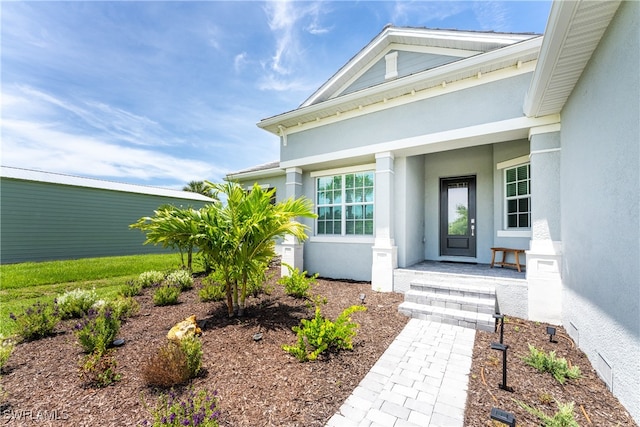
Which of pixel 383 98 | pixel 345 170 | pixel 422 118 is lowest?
pixel 345 170

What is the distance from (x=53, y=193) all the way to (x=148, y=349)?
1288 cm

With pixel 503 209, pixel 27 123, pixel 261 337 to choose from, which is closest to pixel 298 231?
pixel 261 337

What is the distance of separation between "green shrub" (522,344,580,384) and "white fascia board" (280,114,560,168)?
147 inches

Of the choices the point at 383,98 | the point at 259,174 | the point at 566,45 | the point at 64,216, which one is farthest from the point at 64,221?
the point at 566,45

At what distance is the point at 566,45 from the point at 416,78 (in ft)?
8.68

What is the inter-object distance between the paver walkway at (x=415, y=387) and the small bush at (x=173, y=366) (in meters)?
1.51

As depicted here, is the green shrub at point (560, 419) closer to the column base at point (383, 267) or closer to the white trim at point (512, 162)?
the column base at point (383, 267)

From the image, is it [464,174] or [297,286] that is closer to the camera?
[297,286]

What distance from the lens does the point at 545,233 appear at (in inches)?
164

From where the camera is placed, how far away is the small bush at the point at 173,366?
2.43 meters

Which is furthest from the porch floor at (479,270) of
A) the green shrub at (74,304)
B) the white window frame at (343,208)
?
the green shrub at (74,304)

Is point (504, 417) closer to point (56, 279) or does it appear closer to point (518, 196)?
point (518, 196)

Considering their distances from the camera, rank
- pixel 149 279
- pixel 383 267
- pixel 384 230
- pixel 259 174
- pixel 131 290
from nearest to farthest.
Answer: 1. pixel 131 290
2. pixel 383 267
3. pixel 384 230
4. pixel 149 279
5. pixel 259 174

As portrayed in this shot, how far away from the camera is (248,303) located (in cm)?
469
